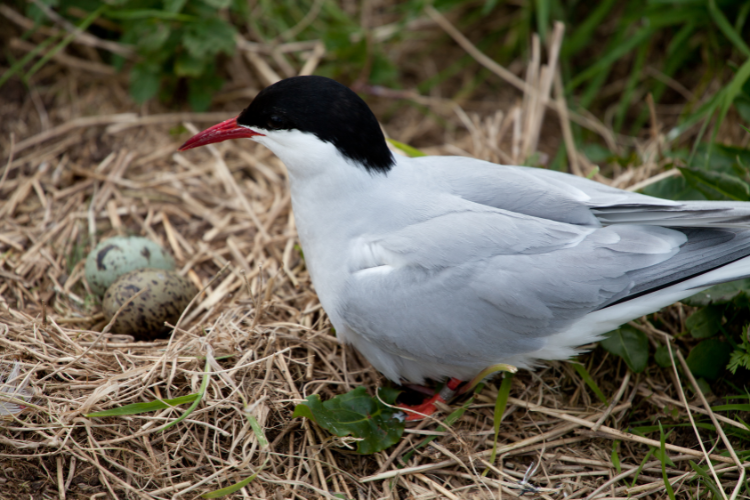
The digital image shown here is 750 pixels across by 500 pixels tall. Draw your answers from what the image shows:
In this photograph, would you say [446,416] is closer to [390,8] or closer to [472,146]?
Result: [472,146]

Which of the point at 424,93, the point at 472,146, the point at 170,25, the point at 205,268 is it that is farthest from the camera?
the point at 424,93

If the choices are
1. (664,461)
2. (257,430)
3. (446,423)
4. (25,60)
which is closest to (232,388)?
(257,430)

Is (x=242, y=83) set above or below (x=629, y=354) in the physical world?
above

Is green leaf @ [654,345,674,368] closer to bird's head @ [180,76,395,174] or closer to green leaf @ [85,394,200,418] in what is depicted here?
bird's head @ [180,76,395,174]

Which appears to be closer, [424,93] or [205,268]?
[205,268]

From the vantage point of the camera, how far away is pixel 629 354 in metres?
2.70

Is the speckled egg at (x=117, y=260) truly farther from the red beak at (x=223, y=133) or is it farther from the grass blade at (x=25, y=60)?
the grass blade at (x=25, y=60)

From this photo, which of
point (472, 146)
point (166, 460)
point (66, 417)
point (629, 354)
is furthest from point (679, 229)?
point (66, 417)

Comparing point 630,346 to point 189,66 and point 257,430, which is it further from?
point 189,66

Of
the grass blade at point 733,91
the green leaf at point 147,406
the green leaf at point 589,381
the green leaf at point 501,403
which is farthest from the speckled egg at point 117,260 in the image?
→ the grass blade at point 733,91

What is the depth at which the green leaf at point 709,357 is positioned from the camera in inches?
106

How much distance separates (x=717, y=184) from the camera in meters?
2.92

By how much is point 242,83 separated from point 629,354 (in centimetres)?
316

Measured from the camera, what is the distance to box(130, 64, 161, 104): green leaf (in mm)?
3805
